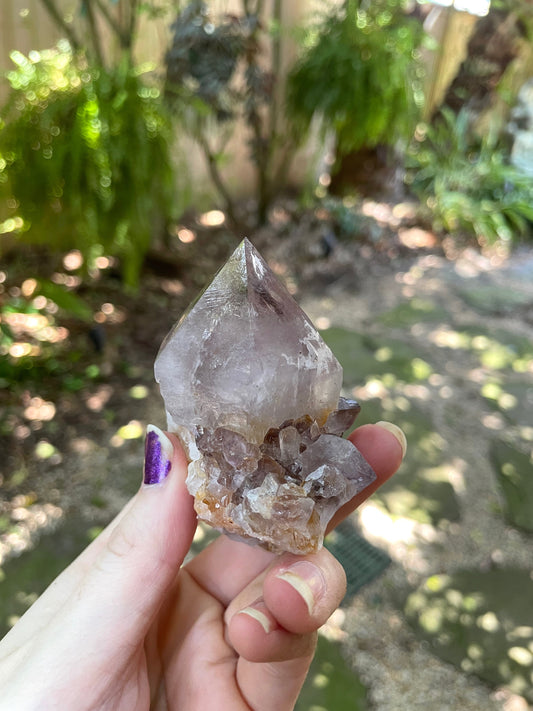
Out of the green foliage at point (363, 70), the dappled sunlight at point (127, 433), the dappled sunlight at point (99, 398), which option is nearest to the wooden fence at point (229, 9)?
the green foliage at point (363, 70)

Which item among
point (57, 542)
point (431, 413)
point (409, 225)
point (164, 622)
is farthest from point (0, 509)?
point (409, 225)

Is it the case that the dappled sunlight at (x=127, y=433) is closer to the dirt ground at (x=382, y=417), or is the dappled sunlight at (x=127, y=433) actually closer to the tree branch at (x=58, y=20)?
the dirt ground at (x=382, y=417)

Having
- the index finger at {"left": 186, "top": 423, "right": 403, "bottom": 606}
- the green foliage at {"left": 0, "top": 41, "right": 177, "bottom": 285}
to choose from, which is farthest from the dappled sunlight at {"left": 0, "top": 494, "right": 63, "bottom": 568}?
the green foliage at {"left": 0, "top": 41, "right": 177, "bottom": 285}

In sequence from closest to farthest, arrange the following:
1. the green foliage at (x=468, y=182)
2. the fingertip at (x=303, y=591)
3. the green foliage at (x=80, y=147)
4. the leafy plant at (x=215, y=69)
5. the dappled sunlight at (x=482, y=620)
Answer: the fingertip at (x=303, y=591), the dappled sunlight at (x=482, y=620), the green foliage at (x=80, y=147), the leafy plant at (x=215, y=69), the green foliage at (x=468, y=182)

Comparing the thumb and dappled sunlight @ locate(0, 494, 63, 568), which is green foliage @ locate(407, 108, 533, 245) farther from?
the thumb

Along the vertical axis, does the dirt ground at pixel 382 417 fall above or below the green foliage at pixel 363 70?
below

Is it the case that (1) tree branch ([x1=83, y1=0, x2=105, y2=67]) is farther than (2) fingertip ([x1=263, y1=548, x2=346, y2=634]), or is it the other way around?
(1) tree branch ([x1=83, y1=0, x2=105, y2=67])
